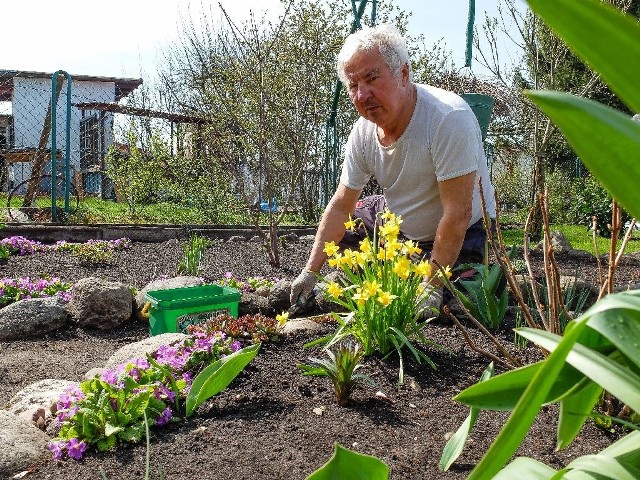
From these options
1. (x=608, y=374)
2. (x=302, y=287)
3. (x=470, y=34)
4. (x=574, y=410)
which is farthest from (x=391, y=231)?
(x=470, y=34)

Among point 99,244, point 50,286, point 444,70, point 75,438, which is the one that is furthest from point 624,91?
point 444,70

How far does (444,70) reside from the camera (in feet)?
35.6

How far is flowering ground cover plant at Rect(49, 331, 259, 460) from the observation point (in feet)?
6.29

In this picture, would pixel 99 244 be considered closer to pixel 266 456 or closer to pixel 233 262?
pixel 233 262

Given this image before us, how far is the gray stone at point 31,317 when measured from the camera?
13.2 feet

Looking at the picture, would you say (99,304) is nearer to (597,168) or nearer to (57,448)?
(57,448)

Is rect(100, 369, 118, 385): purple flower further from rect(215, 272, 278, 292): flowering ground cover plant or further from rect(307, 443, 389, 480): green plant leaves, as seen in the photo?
rect(215, 272, 278, 292): flowering ground cover plant

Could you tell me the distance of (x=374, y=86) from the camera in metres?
3.24

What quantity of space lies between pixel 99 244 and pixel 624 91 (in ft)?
20.7

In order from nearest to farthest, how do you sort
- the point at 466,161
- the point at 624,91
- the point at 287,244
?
1. the point at 624,91
2. the point at 466,161
3. the point at 287,244

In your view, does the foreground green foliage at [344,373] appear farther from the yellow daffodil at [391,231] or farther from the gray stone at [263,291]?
the gray stone at [263,291]

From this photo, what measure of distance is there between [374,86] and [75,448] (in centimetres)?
212

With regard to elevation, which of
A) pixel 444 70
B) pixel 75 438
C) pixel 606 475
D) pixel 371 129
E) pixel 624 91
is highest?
pixel 444 70

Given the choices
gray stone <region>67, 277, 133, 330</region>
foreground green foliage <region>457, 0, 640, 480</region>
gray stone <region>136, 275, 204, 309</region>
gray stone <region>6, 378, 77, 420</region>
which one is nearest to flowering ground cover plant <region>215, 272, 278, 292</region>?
gray stone <region>136, 275, 204, 309</region>
